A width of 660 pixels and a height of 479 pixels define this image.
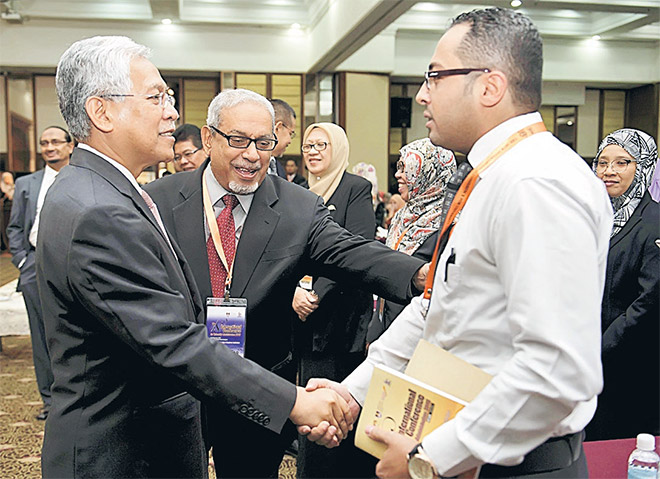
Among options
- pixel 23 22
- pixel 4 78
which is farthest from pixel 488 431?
pixel 4 78

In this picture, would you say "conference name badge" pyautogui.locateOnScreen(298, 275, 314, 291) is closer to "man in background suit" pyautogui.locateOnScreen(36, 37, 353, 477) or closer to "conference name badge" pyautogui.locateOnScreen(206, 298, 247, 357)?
"conference name badge" pyautogui.locateOnScreen(206, 298, 247, 357)

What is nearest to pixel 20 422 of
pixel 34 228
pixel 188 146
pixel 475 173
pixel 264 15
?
pixel 34 228

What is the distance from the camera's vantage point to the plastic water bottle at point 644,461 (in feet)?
5.86

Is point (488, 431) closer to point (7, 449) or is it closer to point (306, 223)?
point (306, 223)

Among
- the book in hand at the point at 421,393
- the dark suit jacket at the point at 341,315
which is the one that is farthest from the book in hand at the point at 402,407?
the dark suit jacket at the point at 341,315

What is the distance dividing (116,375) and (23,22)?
10.9 metres

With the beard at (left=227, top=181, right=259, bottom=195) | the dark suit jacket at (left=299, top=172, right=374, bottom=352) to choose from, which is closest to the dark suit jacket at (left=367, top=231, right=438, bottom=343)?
the dark suit jacket at (left=299, top=172, right=374, bottom=352)

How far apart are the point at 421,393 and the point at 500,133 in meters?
0.56

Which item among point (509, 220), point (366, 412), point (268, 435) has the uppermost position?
point (509, 220)

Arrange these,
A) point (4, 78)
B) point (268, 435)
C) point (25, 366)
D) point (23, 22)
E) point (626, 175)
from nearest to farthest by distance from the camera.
A: point (268, 435) < point (626, 175) < point (25, 366) < point (23, 22) < point (4, 78)

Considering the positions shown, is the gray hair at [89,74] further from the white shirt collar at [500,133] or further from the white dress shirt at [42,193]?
the white dress shirt at [42,193]

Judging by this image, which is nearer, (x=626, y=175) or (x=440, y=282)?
(x=440, y=282)

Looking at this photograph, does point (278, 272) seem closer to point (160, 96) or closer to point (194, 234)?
point (194, 234)

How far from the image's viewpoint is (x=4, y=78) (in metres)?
12.2
